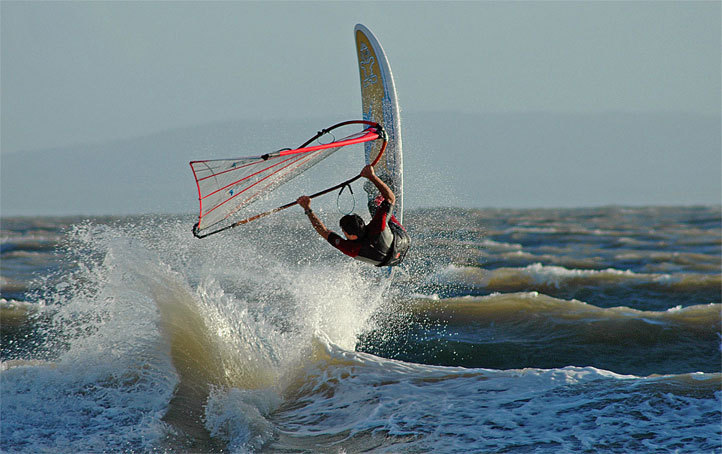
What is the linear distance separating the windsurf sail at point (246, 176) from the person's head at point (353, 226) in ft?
1.45

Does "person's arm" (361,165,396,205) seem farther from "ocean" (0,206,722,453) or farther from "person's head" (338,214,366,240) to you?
"ocean" (0,206,722,453)

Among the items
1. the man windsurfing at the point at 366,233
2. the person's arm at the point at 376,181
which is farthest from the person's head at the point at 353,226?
the person's arm at the point at 376,181

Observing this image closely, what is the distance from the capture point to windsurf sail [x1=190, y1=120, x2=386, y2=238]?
6.53 metres

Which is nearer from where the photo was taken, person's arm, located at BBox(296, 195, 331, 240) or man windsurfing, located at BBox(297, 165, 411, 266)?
person's arm, located at BBox(296, 195, 331, 240)

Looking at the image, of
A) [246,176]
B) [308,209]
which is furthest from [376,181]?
[246,176]

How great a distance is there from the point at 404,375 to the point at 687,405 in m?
3.06

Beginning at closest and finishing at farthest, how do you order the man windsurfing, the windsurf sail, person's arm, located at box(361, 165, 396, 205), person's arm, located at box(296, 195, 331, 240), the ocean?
the ocean
person's arm, located at box(361, 165, 396, 205)
person's arm, located at box(296, 195, 331, 240)
the man windsurfing
the windsurf sail

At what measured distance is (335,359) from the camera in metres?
7.64

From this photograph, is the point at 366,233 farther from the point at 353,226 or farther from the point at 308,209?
the point at 308,209

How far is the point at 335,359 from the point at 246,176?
8.50 ft

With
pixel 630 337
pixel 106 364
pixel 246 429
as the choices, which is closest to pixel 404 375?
pixel 246 429

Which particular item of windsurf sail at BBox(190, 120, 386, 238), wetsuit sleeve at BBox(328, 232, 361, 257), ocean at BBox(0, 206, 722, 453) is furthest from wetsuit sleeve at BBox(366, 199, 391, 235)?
ocean at BBox(0, 206, 722, 453)

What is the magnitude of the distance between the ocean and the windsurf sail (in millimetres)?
1569

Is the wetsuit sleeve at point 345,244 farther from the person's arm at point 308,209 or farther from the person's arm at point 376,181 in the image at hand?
the person's arm at point 376,181
